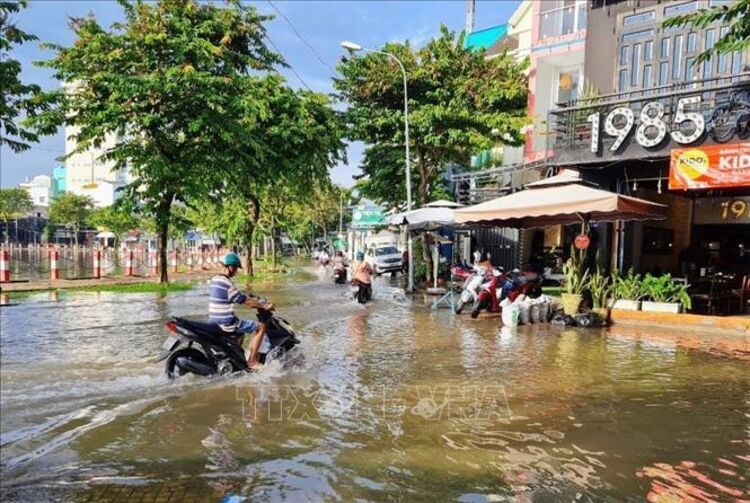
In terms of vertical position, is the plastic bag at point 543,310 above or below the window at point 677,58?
below

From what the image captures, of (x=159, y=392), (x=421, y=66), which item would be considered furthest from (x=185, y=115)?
(x=159, y=392)

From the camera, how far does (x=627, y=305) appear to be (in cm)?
1203

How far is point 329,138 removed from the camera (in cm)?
2034

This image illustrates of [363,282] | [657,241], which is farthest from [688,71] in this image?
[363,282]

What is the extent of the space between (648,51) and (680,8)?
122 cm

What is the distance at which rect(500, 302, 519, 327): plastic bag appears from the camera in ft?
37.2

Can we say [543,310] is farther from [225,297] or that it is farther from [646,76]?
[225,297]

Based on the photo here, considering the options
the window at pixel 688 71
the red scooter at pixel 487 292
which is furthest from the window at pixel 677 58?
the red scooter at pixel 487 292

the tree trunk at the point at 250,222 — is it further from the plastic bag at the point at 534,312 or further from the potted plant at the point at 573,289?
the potted plant at the point at 573,289

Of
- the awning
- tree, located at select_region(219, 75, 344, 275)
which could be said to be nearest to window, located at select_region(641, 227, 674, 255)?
the awning

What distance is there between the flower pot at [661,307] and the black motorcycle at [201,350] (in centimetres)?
896

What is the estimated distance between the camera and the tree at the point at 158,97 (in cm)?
1513

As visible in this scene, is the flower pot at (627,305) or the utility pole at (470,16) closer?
the flower pot at (627,305)

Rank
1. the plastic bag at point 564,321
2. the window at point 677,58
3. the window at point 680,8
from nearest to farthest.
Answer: the plastic bag at point 564,321, the window at point 677,58, the window at point 680,8
